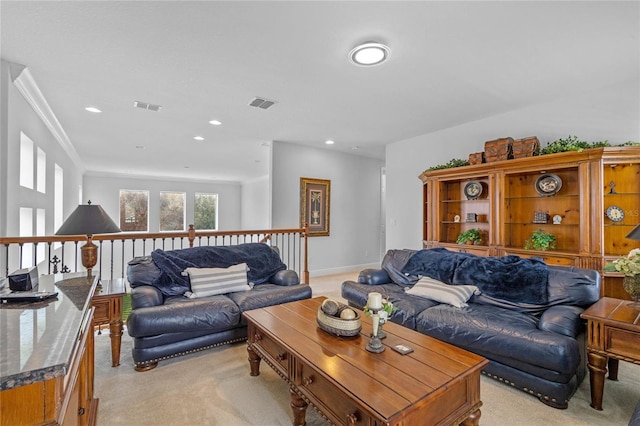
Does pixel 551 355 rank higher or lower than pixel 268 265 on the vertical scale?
lower

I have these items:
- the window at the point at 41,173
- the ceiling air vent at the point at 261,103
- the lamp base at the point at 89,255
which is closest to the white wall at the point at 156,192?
the window at the point at 41,173

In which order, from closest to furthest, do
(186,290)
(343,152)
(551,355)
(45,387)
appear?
(45,387), (551,355), (186,290), (343,152)

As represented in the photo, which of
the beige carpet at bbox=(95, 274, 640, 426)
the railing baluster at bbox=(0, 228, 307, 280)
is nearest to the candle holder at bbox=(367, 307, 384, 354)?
the beige carpet at bbox=(95, 274, 640, 426)

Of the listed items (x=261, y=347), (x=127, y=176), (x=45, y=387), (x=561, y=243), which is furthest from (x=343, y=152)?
(x=127, y=176)

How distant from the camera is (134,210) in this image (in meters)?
9.85

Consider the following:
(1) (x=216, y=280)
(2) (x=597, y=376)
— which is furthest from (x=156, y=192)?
(2) (x=597, y=376)

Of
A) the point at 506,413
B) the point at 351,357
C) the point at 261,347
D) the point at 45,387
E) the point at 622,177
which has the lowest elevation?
the point at 506,413

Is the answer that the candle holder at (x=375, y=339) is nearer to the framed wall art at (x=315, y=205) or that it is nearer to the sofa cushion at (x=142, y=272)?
the sofa cushion at (x=142, y=272)

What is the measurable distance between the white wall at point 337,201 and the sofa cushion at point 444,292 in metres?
3.30

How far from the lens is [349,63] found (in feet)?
8.93

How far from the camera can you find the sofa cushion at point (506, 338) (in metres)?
1.92

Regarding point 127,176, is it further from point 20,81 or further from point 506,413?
point 506,413

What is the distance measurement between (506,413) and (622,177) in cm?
294

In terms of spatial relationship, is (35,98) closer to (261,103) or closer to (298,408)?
(261,103)
